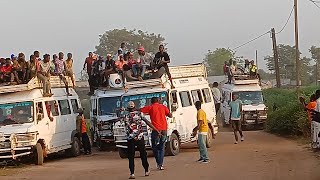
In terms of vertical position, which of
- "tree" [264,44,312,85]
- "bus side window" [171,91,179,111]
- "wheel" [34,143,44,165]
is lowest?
"wheel" [34,143,44,165]

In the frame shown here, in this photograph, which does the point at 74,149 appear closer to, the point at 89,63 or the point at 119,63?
the point at 119,63

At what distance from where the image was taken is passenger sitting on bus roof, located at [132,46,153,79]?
19578 mm

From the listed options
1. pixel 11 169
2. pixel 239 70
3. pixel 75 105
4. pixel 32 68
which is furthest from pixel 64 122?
pixel 239 70

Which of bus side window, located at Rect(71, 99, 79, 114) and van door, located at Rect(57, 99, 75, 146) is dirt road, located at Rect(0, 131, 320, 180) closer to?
van door, located at Rect(57, 99, 75, 146)

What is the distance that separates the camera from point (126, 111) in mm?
13711

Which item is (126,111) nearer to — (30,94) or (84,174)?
(84,174)

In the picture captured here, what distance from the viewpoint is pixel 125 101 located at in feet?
62.3

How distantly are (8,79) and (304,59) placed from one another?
80.0 m

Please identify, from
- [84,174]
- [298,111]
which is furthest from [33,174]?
[298,111]

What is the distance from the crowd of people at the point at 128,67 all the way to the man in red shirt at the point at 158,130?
174 inches

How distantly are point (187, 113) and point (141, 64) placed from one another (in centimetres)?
218

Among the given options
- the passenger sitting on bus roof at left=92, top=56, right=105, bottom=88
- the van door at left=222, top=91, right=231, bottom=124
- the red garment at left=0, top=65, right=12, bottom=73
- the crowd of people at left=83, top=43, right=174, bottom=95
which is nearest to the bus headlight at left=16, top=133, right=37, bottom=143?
the red garment at left=0, top=65, right=12, bottom=73

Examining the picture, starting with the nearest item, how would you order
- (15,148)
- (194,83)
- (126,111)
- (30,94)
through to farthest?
(126,111)
(15,148)
(30,94)
(194,83)

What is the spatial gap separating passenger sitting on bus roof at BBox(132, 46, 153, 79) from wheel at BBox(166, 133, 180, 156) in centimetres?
237
